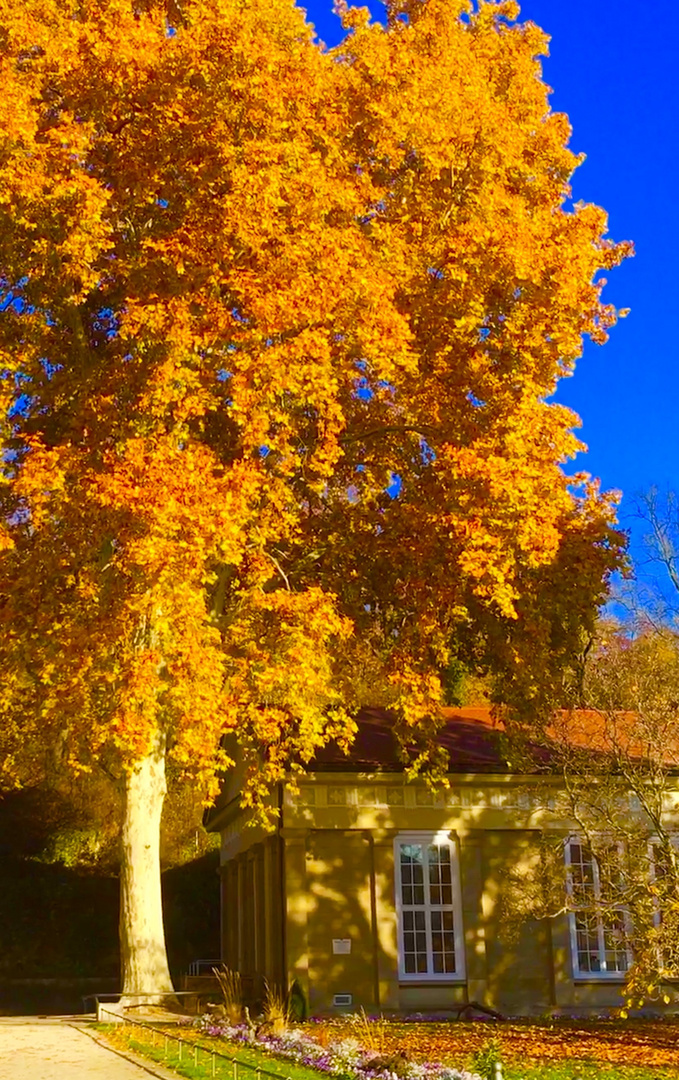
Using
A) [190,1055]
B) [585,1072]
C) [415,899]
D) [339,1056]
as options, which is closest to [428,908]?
[415,899]

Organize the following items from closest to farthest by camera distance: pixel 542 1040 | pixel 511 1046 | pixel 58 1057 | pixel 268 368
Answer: pixel 58 1057 < pixel 511 1046 < pixel 542 1040 < pixel 268 368

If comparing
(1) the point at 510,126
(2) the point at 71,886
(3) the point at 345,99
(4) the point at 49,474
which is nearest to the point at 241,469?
(4) the point at 49,474

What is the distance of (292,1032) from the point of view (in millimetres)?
15656

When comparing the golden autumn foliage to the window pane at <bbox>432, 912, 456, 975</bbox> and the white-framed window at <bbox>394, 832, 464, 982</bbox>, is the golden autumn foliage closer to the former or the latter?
the white-framed window at <bbox>394, 832, 464, 982</bbox>

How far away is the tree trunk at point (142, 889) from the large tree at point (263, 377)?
0.18 ft

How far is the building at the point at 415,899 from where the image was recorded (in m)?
22.0

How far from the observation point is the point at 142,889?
20.7m

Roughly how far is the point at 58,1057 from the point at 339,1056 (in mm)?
3870

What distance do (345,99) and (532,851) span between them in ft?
→ 46.4

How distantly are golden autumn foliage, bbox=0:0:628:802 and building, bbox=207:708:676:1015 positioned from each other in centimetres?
230

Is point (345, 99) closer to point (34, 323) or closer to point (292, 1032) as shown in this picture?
point (34, 323)

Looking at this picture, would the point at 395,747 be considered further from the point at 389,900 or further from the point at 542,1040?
the point at 542,1040

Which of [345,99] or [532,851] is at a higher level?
[345,99]

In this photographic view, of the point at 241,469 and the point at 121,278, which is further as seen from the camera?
the point at 121,278
